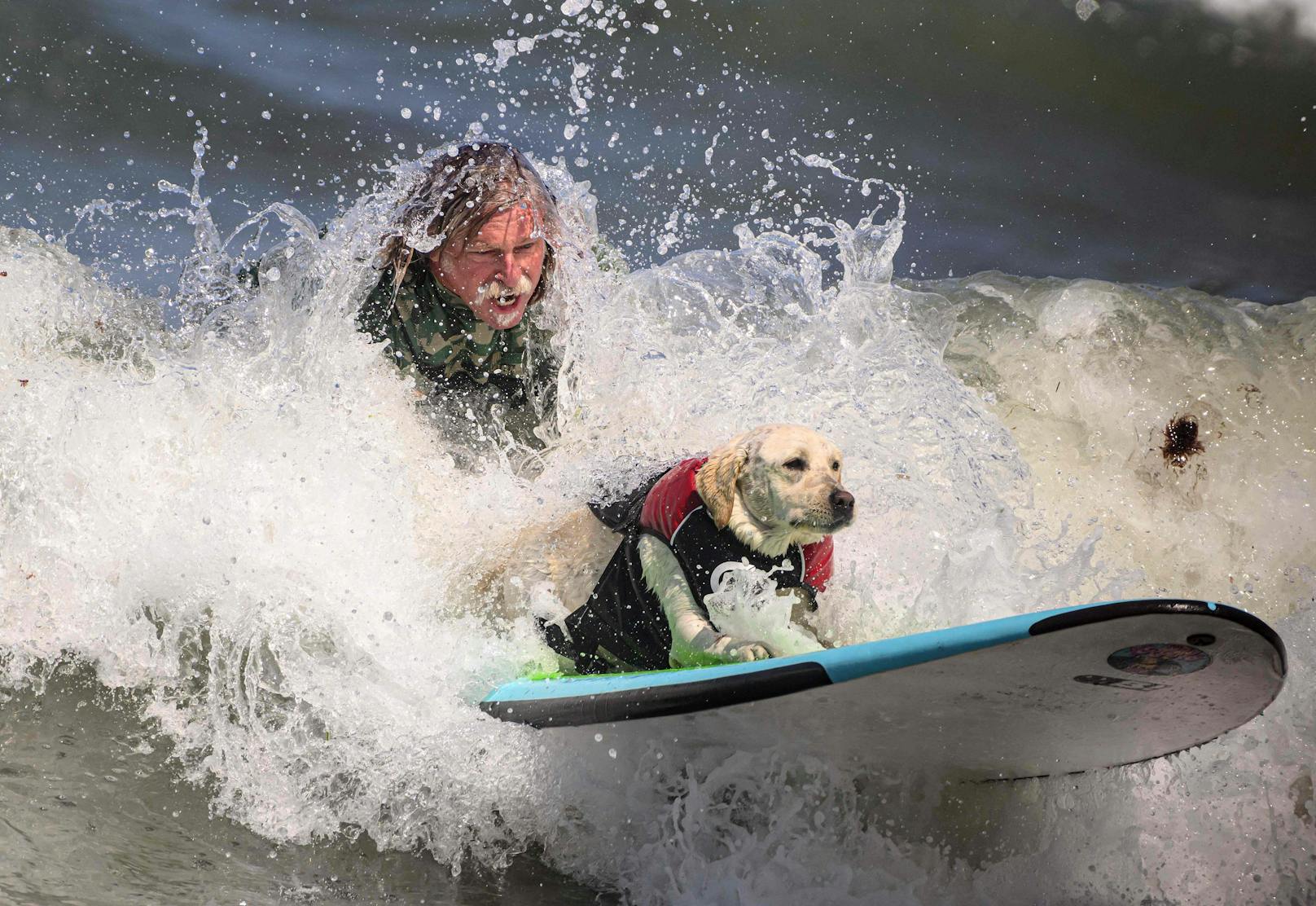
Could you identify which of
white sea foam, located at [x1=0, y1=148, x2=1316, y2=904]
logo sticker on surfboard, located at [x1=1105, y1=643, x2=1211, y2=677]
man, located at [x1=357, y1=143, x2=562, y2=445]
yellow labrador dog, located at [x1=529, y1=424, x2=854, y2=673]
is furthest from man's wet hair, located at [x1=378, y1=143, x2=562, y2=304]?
logo sticker on surfboard, located at [x1=1105, y1=643, x2=1211, y2=677]

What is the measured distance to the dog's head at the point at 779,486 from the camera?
7.54ft

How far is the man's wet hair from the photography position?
3.34m

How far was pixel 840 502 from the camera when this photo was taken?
228 cm

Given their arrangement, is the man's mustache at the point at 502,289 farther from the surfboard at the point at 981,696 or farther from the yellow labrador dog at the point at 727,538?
the surfboard at the point at 981,696

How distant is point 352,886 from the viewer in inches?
89.9

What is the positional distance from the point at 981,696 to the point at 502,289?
Answer: 1947 millimetres

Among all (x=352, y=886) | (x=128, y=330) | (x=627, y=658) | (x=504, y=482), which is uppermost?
(x=128, y=330)

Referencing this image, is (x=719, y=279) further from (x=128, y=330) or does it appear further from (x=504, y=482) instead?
(x=128, y=330)

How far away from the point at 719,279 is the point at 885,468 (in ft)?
5.46

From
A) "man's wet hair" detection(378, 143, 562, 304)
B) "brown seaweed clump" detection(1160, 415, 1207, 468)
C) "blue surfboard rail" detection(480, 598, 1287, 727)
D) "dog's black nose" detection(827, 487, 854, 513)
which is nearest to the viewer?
"blue surfboard rail" detection(480, 598, 1287, 727)

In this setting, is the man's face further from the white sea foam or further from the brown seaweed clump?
the brown seaweed clump

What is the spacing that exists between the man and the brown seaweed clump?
321 centimetres

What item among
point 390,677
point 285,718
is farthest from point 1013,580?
point 285,718

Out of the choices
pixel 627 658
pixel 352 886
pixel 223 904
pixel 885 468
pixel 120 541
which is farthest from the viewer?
pixel 120 541
